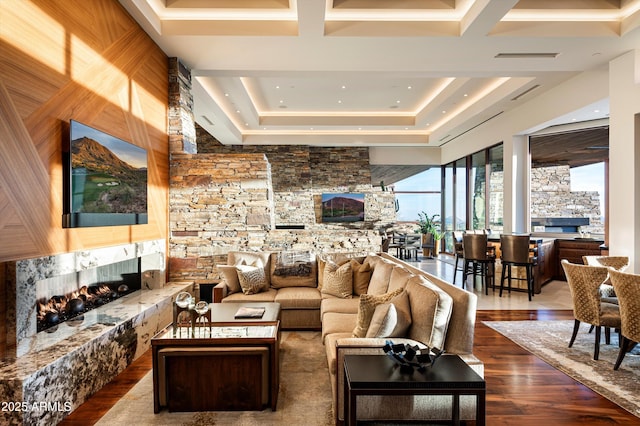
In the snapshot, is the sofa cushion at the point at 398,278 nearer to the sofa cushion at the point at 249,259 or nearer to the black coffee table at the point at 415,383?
the black coffee table at the point at 415,383

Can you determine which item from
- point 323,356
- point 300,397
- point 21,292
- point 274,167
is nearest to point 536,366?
point 323,356

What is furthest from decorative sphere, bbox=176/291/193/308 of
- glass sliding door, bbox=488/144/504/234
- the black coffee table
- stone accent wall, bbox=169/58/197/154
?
glass sliding door, bbox=488/144/504/234

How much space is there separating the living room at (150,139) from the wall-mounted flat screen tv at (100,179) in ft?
0.31

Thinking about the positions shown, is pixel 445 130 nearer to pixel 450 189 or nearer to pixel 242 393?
pixel 450 189

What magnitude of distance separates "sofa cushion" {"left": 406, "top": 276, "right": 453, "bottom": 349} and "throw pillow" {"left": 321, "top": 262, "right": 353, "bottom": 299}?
6.01 ft

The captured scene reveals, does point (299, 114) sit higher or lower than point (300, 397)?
higher

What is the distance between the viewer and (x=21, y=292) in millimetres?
2439

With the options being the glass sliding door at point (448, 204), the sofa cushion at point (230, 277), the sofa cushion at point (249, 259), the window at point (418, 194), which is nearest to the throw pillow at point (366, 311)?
the sofa cushion at point (230, 277)

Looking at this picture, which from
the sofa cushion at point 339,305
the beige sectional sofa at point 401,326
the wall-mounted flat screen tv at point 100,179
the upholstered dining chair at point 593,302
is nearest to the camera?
the beige sectional sofa at point 401,326

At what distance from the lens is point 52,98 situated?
283 cm

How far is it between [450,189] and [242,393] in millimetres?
10532

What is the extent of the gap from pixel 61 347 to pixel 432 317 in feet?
8.33

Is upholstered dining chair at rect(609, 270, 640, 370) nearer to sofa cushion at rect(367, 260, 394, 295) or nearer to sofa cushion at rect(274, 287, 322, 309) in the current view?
sofa cushion at rect(367, 260, 394, 295)

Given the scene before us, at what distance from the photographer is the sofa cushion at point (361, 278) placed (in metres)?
4.44
